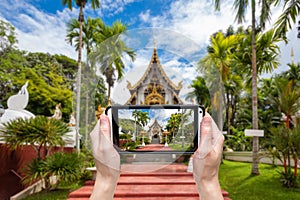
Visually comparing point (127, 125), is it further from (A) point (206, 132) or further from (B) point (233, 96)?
(B) point (233, 96)

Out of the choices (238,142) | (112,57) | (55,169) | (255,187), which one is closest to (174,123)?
(112,57)

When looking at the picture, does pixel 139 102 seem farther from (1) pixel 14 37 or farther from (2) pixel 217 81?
(1) pixel 14 37

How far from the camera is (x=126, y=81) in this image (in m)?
0.99

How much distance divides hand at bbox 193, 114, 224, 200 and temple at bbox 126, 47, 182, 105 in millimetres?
159

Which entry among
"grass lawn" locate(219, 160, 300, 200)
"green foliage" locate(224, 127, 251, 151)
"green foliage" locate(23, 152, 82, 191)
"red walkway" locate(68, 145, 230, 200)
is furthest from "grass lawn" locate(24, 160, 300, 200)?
"green foliage" locate(224, 127, 251, 151)

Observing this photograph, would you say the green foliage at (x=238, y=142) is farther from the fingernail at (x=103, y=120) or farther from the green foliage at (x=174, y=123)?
the fingernail at (x=103, y=120)

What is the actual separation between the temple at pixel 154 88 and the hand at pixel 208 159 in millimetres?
159

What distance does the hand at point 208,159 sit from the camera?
792 mm

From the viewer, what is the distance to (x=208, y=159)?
787 mm

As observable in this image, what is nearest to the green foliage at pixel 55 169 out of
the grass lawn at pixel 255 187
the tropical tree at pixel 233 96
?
the grass lawn at pixel 255 187

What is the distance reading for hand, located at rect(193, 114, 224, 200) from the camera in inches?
31.2

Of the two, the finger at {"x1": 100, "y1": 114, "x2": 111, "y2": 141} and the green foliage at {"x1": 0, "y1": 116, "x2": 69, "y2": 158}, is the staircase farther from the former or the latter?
the finger at {"x1": 100, "y1": 114, "x2": 111, "y2": 141}

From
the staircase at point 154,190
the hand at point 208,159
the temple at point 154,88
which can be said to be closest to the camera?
the hand at point 208,159

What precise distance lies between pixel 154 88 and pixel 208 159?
31 cm
